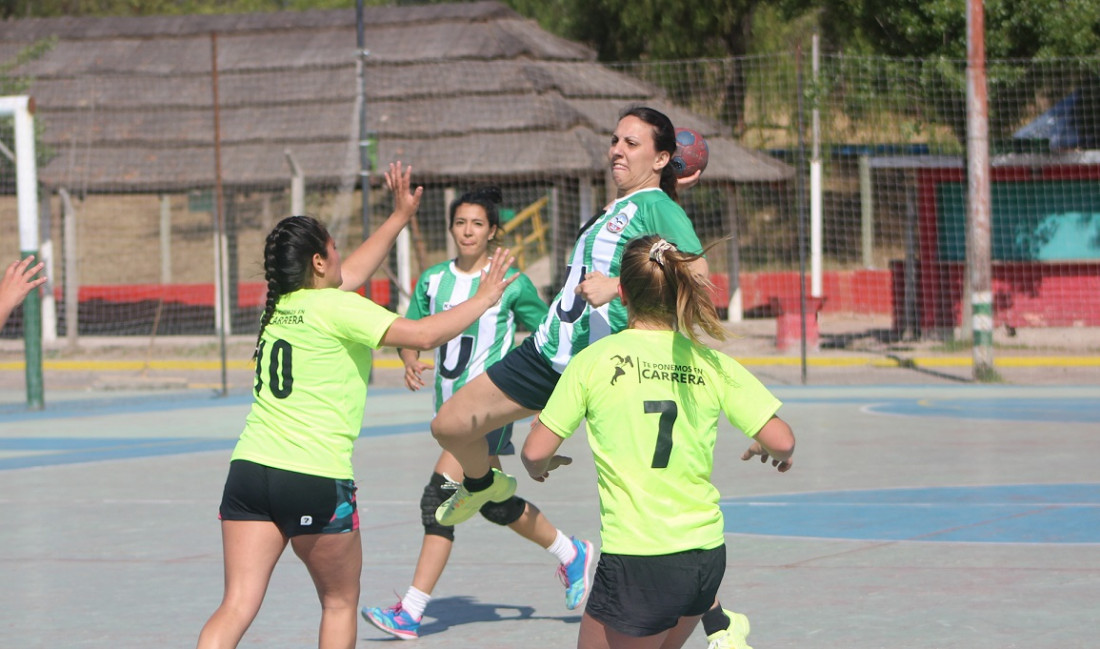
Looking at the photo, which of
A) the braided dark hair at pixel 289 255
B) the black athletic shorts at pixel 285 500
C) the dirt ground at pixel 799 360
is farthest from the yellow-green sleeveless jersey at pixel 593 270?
the dirt ground at pixel 799 360

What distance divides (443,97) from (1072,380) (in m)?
13.6

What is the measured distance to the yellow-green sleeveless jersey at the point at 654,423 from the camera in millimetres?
4516

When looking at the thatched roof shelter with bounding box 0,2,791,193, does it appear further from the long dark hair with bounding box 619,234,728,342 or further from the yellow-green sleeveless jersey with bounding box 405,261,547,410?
the long dark hair with bounding box 619,234,728,342

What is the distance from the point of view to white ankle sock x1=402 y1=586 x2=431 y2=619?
271 inches

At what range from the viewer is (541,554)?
8773 millimetres

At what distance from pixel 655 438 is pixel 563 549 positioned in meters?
2.91

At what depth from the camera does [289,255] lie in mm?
5383

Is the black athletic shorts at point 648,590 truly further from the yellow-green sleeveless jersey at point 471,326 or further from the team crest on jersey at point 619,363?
the yellow-green sleeveless jersey at point 471,326

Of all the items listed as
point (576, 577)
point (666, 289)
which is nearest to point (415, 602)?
point (576, 577)

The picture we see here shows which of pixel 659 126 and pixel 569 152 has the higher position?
pixel 569 152

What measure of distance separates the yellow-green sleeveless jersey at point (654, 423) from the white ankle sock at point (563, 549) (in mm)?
2742

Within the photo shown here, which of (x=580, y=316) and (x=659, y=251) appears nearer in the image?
(x=659, y=251)

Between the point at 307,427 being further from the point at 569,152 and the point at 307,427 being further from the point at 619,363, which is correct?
the point at 569,152

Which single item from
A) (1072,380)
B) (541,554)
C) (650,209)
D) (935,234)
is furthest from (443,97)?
(650,209)
